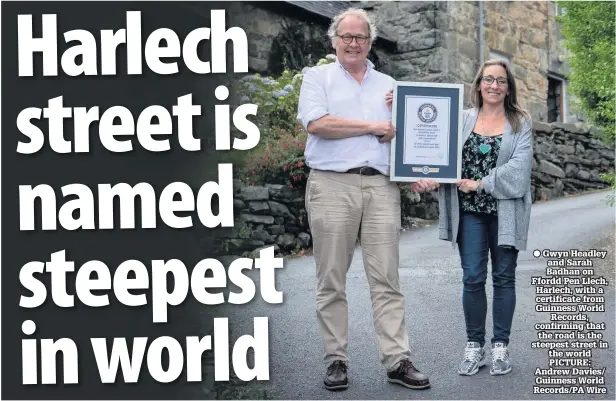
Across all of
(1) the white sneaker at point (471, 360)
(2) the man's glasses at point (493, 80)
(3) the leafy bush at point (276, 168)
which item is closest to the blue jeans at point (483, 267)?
(1) the white sneaker at point (471, 360)

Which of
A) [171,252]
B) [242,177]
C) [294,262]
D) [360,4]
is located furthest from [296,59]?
[171,252]

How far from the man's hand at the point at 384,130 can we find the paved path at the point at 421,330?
1163 mm

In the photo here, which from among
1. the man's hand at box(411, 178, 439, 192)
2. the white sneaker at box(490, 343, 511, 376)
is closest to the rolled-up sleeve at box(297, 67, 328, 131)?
the man's hand at box(411, 178, 439, 192)

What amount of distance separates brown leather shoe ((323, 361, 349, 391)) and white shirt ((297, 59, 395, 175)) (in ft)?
2.99

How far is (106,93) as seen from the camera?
5438mm

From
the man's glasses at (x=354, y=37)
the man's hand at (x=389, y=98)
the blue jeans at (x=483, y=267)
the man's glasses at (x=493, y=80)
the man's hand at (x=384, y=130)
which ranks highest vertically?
the man's glasses at (x=354, y=37)

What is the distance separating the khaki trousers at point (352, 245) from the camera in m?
4.44

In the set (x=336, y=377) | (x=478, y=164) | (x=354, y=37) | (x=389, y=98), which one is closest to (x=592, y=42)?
(x=478, y=164)

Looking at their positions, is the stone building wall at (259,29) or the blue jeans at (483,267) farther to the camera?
Result: the stone building wall at (259,29)

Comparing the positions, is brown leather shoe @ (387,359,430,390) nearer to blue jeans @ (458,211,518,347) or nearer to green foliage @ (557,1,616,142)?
blue jeans @ (458,211,518,347)

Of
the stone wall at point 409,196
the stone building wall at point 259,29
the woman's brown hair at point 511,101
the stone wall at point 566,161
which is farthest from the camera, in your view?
the stone wall at point 566,161

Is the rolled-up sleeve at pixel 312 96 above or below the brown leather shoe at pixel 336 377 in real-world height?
above

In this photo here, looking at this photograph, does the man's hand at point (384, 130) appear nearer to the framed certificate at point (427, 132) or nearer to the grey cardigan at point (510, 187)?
the framed certificate at point (427, 132)

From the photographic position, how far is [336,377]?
450cm
